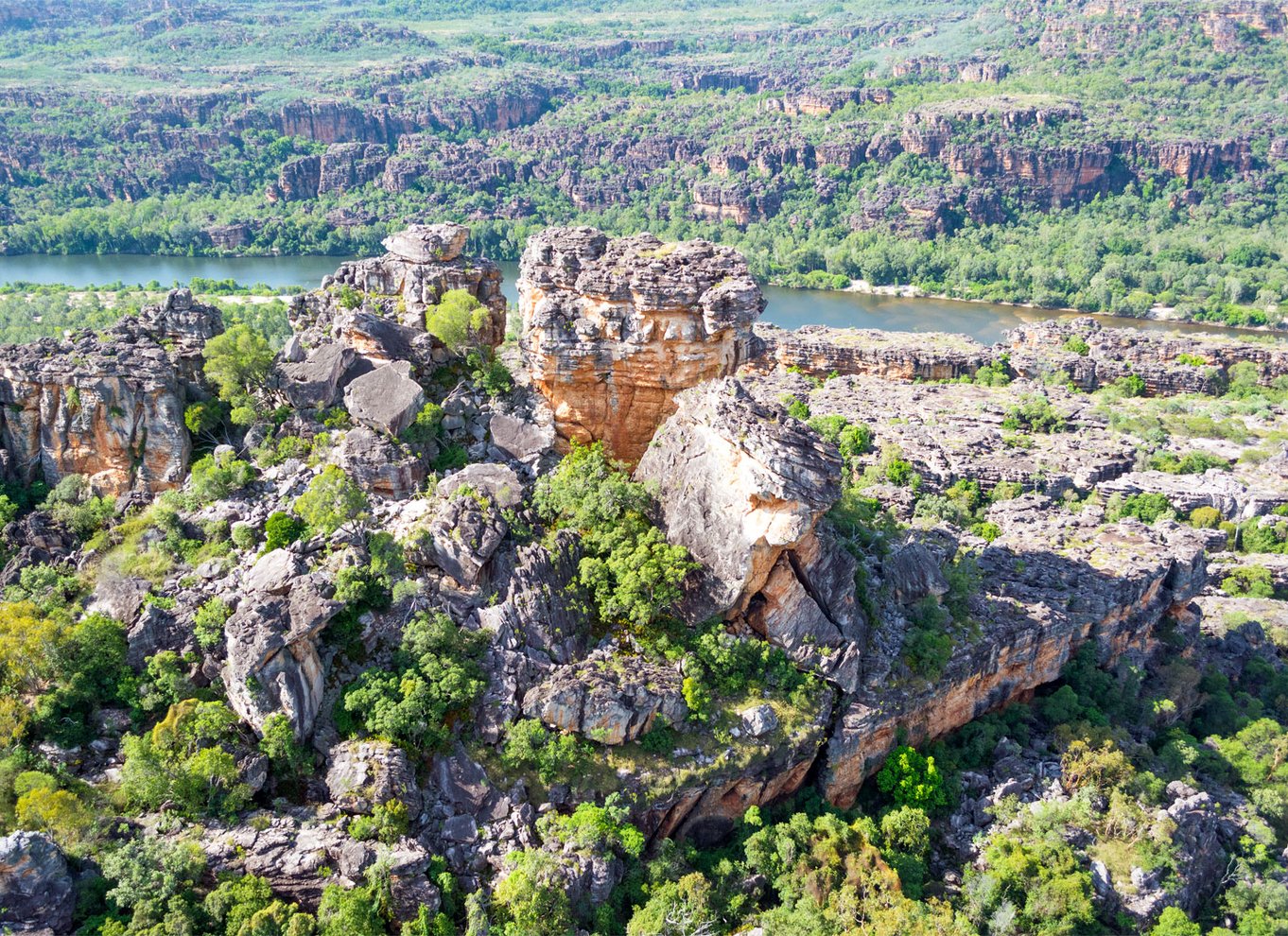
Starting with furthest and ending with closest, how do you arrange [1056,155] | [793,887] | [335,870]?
[1056,155] < [793,887] < [335,870]

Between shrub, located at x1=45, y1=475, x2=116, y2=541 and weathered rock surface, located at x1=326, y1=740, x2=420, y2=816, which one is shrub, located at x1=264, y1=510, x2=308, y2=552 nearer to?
shrub, located at x1=45, y1=475, x2=116, y2=541

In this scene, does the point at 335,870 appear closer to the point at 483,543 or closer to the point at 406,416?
the point at 483,543

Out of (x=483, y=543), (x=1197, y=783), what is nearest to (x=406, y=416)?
(x=483, y=543)

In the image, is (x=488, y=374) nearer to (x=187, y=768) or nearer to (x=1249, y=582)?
(x=187, y=768)

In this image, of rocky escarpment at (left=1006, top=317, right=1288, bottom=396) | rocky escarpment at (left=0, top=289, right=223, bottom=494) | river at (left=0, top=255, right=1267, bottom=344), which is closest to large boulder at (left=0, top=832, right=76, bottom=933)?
rocky escarpment at (left=0, top=289, right=223, bottom=494)

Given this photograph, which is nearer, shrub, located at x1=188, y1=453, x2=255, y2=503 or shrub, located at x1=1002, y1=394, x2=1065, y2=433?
shrub, located at x1=188, y1=453, x2=255, y2=503

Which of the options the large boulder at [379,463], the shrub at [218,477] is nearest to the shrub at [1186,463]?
the large boulder at [379,463]

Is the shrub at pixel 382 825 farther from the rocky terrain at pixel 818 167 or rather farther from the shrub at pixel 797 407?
A: the rocky terrain at pixel 818 167
